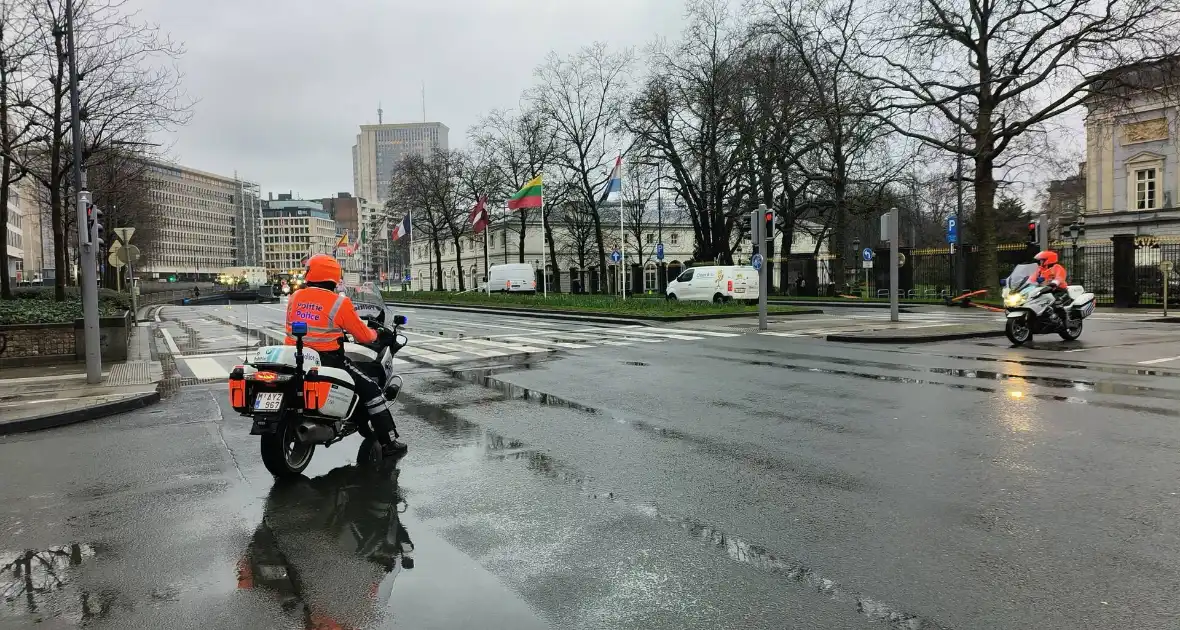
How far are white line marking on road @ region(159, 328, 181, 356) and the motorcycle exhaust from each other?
1267 centimetres

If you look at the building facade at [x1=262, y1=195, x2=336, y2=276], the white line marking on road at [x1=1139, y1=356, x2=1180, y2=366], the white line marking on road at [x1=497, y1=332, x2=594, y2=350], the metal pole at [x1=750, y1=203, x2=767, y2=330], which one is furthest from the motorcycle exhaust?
the building facade at [x1=262, y1=195, x2=336, y2=276]

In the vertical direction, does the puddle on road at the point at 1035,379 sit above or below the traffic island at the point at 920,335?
below

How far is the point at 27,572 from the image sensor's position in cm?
399

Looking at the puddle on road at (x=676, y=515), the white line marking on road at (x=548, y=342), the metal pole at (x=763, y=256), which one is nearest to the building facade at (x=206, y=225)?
the white line marking on road at (x=548, y=342)

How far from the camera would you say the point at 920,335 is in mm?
15773

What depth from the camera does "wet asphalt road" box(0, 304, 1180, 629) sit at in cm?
339

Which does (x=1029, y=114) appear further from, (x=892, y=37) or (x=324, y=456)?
(x=324, y=456)

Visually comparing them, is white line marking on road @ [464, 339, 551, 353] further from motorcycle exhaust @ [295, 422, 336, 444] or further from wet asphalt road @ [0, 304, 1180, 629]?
motorcycle exhaust @ [295, 422, 336, 444]

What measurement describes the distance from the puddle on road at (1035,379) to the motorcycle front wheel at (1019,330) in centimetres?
399

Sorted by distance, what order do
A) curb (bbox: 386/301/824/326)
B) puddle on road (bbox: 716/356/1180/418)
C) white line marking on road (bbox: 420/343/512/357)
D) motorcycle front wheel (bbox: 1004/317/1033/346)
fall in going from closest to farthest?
puddle on road (bbox: 716/356/1180/418) < motorcycle front wheel (bbox: 1004/317/1033/346) < white line marking on road (bbox: 420/343/512/357) < curb (bbox: 386/301/824/326)

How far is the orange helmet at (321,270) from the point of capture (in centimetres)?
603

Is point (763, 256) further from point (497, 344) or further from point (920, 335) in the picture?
point (497, 344)

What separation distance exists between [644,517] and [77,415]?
762cm

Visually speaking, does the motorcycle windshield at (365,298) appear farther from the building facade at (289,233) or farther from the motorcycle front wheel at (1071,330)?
the building facade at (289,233)
